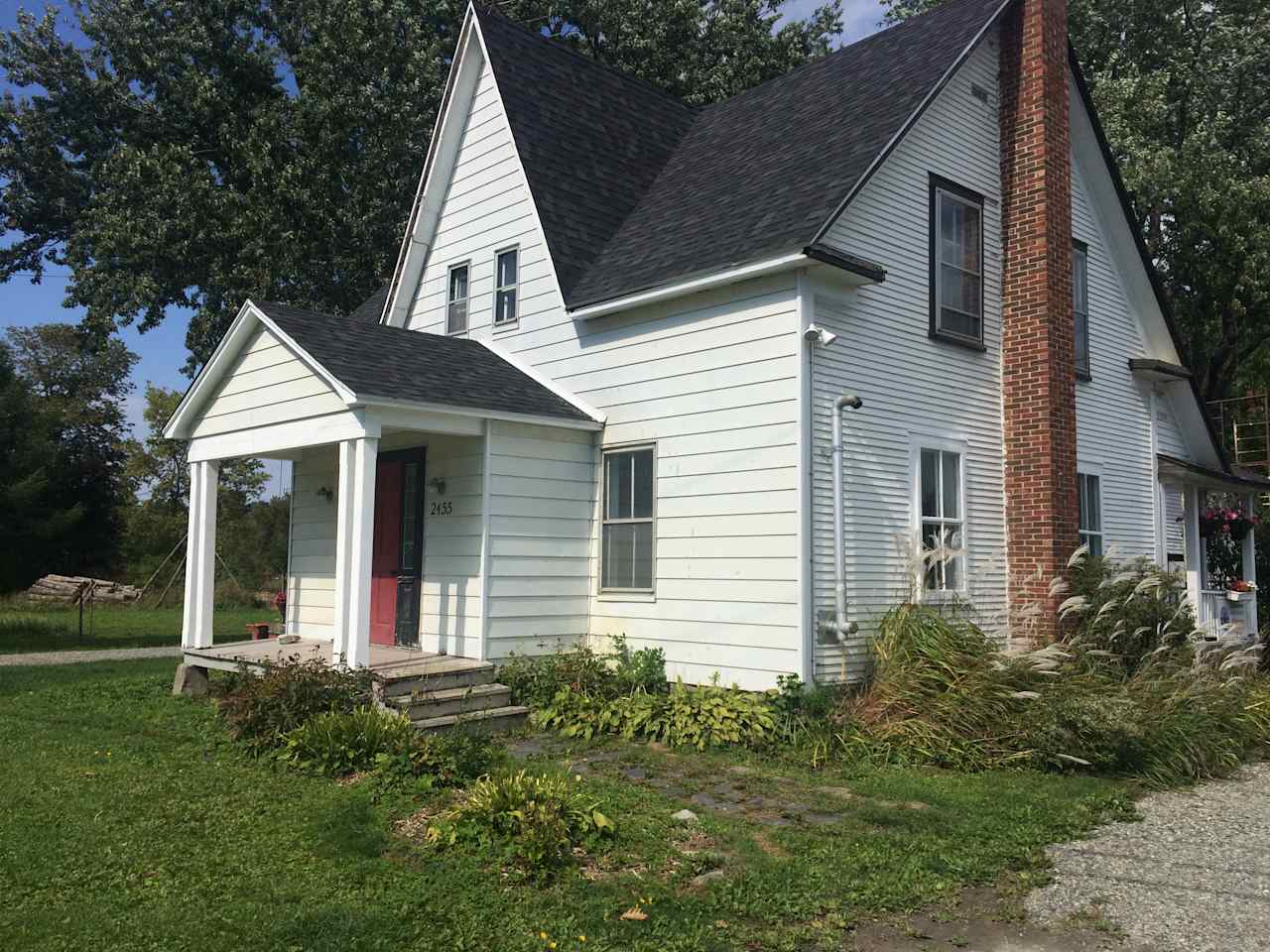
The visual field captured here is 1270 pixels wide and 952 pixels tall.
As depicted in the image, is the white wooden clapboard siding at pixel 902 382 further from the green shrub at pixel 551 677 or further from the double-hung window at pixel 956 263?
the green shrub at pixel 551 677

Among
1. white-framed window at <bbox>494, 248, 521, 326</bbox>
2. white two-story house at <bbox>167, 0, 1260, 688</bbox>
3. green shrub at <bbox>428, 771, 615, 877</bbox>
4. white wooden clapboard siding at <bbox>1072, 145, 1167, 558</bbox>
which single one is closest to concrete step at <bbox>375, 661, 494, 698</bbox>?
white two-story house at <bbox>167, 0, 1260, 688</bbox>

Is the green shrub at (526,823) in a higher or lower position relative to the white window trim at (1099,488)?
lower

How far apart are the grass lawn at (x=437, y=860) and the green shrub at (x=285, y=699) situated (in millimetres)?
348

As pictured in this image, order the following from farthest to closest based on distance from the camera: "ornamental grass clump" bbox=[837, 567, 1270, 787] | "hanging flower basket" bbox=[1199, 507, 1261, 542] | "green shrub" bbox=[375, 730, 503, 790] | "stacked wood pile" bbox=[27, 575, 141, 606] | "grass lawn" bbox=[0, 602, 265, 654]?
1. "stacked wood pile" bbox=[27, 575, 141, 606]
2. "grass lawn" bbox=[0, 602, 265, 654]
3. "hanging flower basket" bbox=[1199, 507, 1261, 542]
4. "ornamental grass clump" bbox=[837, 567, 1270, 787]
5. "green shrub" bbox=[375, 730, 503, 790]

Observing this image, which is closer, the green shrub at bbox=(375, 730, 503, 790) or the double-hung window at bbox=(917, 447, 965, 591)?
the green shrub at bbox=(375, 730, 503, 790)

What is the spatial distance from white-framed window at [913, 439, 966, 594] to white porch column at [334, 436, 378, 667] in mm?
5620

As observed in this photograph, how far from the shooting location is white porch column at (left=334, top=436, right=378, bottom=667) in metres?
9.70

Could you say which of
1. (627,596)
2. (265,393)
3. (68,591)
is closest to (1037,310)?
(627,596)

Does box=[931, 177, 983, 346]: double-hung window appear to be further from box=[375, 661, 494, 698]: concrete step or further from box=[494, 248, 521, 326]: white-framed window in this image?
box=[375, 661, 494, 698]: concrete step

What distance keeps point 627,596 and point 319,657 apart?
3308mm

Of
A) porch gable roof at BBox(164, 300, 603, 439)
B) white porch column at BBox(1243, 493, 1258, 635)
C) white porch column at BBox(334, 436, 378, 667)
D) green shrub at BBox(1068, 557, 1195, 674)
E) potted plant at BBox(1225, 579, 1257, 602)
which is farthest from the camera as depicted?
white porch column at BBox(1243, 493, 1258, 635)

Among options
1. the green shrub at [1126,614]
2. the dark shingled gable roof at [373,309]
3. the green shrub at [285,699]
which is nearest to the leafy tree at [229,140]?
the dark shingled gable roof at [373,309]

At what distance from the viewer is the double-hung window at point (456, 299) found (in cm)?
1407

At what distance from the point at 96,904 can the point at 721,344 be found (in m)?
7.34
